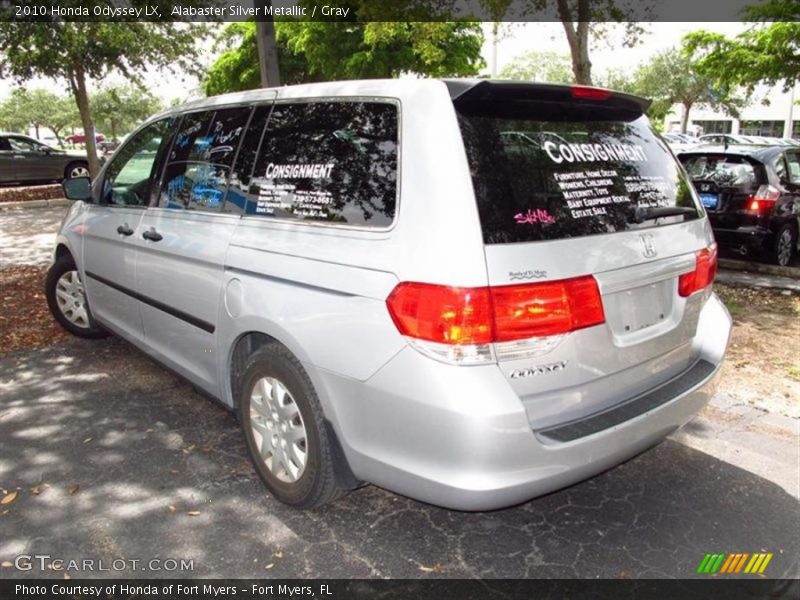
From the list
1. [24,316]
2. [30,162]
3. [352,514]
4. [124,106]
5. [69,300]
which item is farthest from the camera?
[124,106]

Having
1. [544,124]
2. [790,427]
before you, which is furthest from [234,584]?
[790,427]

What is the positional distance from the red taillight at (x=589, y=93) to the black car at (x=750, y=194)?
5.97 m

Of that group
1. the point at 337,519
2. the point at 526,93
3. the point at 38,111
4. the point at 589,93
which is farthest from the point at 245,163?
the point at 38,111

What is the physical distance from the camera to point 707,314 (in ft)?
10.2

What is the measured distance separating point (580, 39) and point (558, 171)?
6.58 meters

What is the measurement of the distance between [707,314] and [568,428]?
1199mm

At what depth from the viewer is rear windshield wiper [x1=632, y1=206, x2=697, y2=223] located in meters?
2.73

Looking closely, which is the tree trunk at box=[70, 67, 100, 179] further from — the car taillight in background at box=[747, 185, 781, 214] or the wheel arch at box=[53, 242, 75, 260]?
the car taillight in background at box=[747, 185, 781, 214]

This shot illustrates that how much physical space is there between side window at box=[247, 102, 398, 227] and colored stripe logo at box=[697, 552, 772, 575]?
1949 mm

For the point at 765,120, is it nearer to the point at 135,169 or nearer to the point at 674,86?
the point at 674,86

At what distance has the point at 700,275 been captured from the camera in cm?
297

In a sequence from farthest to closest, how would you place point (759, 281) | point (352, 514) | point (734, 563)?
point (759, 281)
point (352, 514)
point (734, 563)

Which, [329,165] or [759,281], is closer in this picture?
[329,165]

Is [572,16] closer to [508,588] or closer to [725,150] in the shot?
[725,150]
